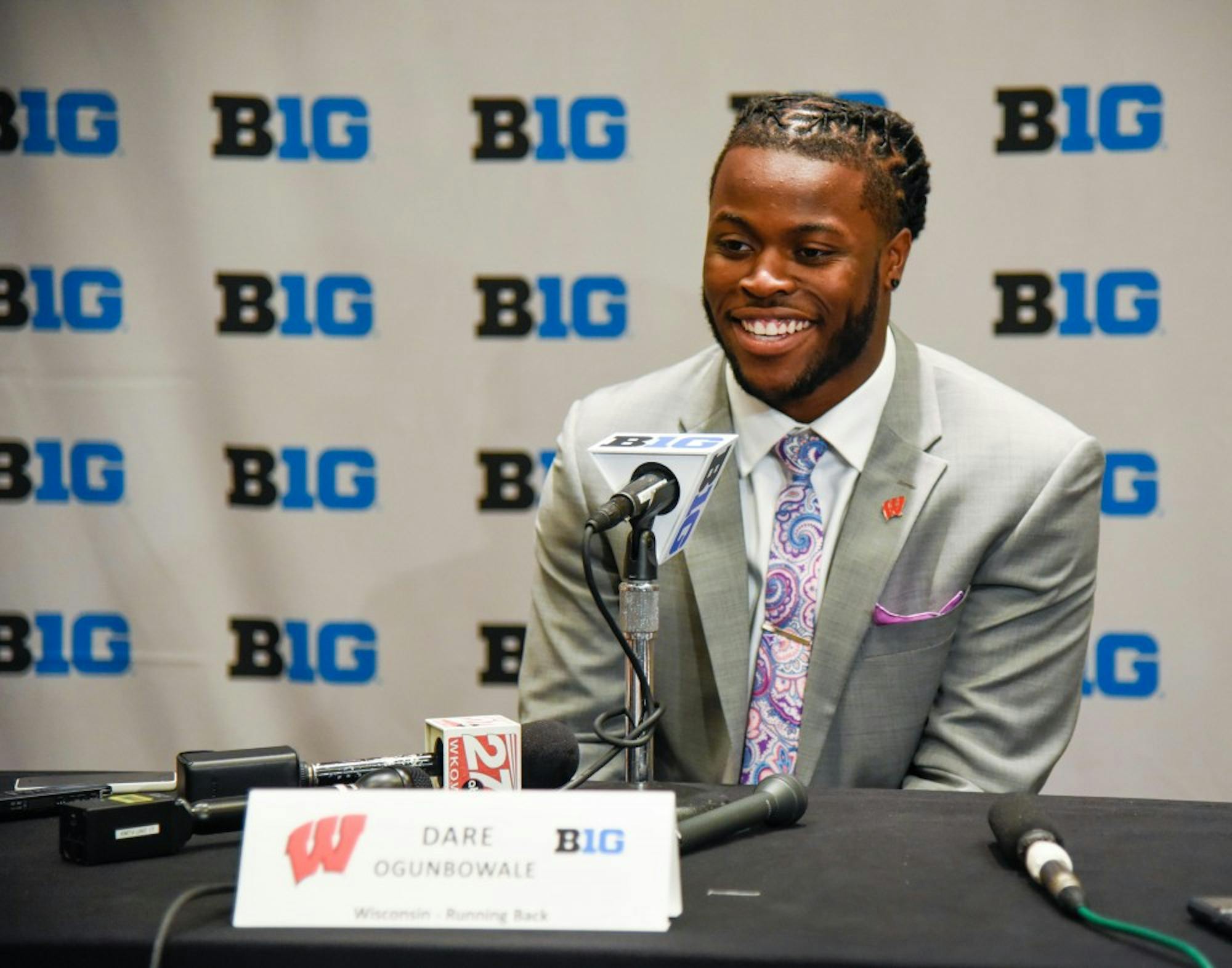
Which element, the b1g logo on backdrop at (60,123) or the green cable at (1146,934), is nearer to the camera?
the green cable at (1146,934)

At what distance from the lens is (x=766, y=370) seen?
204cm

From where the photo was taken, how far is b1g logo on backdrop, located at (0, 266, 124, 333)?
3.02m

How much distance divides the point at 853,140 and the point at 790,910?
1.32 meters

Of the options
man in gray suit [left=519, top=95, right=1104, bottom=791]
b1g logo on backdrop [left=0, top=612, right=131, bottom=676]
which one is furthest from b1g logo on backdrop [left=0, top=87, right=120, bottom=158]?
man in gray suit [left=519, top=95, right=1104, bottom=791]

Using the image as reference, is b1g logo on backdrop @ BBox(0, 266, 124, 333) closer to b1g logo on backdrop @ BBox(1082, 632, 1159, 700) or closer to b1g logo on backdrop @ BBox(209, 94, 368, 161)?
b1g logo on backdrop @ BBox(209, 94, 368, 161)

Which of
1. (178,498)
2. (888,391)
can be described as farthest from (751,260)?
(178,498)

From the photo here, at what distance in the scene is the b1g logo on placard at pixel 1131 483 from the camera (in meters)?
2.80

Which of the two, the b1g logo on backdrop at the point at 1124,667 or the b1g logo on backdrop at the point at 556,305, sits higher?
the b1g logo on backdrop at the point at 556,305

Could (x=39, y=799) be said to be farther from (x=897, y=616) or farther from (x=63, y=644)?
(x=63, y=644)

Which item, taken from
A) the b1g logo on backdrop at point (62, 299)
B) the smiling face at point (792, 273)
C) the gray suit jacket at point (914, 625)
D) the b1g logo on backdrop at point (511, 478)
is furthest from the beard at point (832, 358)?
the b1g logo on backdrop at point (62, 299)

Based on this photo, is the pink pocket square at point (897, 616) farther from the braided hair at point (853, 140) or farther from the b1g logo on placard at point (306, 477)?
the b1g logo on placard at point (306, 477)

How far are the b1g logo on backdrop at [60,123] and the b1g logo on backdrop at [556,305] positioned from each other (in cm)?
89

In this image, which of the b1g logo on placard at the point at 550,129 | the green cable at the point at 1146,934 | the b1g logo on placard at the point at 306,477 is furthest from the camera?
the b1g logo on placard at the point at 306,477

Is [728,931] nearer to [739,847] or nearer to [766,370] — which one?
[739,847]
